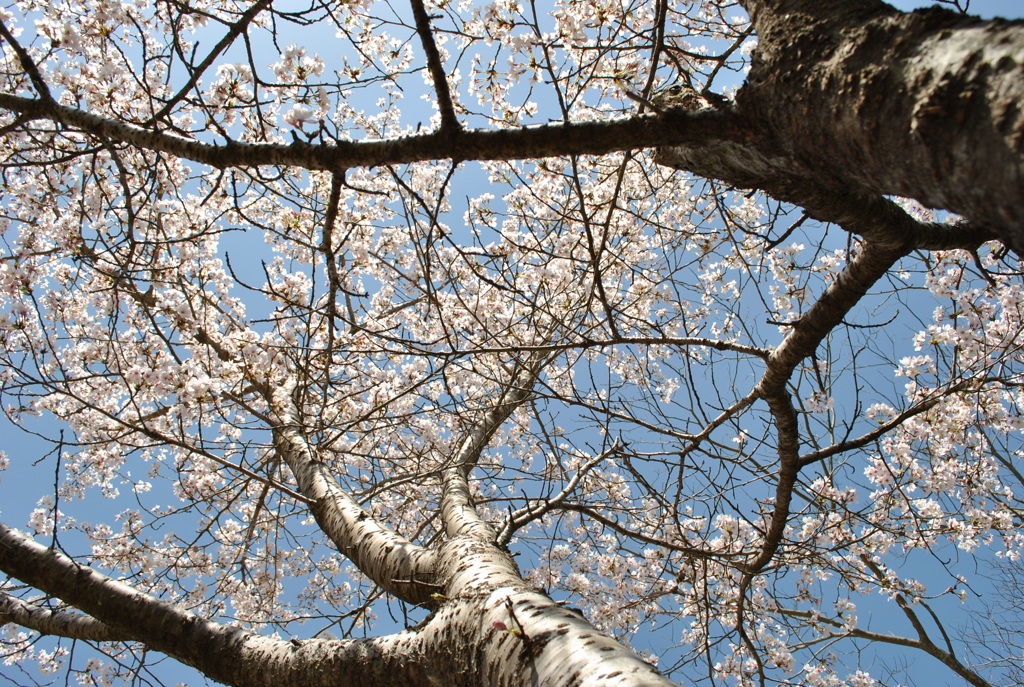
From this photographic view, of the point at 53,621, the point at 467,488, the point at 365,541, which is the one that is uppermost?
the point at 467,488

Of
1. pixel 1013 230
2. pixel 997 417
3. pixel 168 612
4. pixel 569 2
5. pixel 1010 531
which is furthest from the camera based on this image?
pixel 1010 531

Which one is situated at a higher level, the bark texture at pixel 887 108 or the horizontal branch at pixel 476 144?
the horizontal branch at pixel 476 144

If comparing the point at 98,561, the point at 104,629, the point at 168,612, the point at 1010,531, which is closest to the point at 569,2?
the point at 168,612

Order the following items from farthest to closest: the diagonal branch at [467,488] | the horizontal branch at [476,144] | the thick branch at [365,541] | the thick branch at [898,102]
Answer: the diagonal branch at [467,488] → the thick branch at [365,541] → the horizontal branch at [476,144] → the thick branch at [898,102]

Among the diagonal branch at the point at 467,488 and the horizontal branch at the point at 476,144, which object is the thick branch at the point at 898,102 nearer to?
the horizontal branch at the point at 476,144

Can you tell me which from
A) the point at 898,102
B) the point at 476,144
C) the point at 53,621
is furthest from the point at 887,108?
the point at 53,621

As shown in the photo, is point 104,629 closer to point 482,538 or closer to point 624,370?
point 482,538

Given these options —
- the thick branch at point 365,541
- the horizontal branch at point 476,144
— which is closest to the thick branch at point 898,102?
the horizontal branch at point 476,144

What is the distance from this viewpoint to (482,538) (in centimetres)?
203

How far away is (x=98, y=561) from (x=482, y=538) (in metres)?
4.61

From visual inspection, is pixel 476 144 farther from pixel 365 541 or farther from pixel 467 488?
pixel 467 488

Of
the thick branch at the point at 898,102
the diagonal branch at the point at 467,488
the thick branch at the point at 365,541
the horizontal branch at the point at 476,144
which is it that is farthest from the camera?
the diagonal branch at the point at 467,488

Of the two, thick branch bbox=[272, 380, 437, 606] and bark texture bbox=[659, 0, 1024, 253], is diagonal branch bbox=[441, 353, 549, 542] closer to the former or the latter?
thick branch bbox=[272, 380, 437, 606]

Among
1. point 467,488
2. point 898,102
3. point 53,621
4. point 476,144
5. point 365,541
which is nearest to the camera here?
point 898,102
